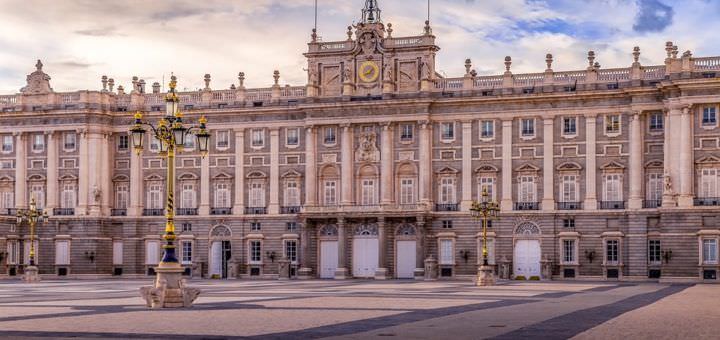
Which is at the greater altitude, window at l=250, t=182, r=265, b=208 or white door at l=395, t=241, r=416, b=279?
window at l=250, t=182, r=265, b=208

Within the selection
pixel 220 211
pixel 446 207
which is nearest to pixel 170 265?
pixel 446 207

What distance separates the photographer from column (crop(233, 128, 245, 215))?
8712 cm

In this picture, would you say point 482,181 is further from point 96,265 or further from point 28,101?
point 28,101

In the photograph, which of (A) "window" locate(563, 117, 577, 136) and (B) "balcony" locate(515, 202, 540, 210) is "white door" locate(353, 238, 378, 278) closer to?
(B) "balcony" locate(515, 202, 540, 210)

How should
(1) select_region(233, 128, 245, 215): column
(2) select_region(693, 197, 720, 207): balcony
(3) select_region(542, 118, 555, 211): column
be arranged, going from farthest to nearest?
(1) select_region(233, 128, 245, 215): column → (3) select_region(542, 118, 555, 211): column → (2) select_region(693, 197, 720, 207): balcony

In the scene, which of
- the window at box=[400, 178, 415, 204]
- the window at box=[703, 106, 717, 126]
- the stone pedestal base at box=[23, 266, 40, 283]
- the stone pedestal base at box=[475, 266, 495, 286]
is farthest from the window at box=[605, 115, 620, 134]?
the stone pedestal base at box=[23, 266, 40, 283]

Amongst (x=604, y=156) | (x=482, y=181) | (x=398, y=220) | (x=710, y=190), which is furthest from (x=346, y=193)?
(x=710, y=190)

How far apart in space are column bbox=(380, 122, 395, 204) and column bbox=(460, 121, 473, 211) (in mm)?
5168

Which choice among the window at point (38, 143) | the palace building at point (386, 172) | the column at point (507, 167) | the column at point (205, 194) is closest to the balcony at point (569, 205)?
the palace building at point (386, 172)

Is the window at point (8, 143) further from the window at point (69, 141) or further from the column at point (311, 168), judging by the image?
the column at point (311, 168)

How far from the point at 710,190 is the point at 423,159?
19.6m

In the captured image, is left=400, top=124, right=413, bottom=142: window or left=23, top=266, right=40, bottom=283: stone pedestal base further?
left=400, top=124, right=413, bottom=142: window

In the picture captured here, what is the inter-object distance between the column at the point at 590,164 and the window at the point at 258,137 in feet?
78.4

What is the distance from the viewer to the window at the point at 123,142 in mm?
90438
